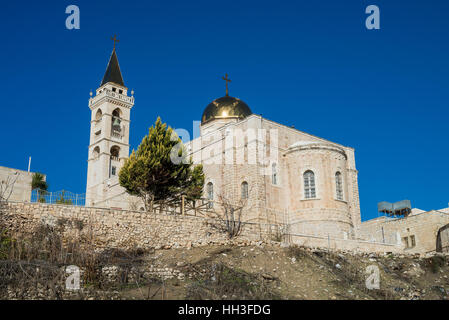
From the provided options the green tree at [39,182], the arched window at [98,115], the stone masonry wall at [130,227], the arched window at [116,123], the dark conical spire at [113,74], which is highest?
the dark conical spire at [113,74]

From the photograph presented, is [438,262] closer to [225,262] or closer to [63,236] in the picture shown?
[225,262]

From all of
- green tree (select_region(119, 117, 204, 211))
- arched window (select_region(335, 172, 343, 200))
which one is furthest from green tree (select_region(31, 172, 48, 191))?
arched window (select_region(335, 172, 343, 200))

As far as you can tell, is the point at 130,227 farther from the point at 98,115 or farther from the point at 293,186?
the point at 98,115

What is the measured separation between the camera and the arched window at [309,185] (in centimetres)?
2623

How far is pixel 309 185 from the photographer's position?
1041 inches

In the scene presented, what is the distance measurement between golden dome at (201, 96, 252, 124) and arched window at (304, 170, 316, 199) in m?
9.15

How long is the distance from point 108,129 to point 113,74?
623 centimetres

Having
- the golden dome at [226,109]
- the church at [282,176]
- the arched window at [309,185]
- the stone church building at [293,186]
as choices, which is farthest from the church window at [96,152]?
the arched window at [309,185]

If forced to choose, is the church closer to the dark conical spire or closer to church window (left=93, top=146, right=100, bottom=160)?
church window (left=93, top=146, right=100, bottom=160)

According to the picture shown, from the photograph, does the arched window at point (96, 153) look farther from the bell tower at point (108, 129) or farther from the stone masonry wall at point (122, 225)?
the stone masonry wall at point (122, 225)

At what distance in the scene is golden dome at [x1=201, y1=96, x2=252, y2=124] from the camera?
34500mm

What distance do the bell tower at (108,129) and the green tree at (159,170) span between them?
20.1 m

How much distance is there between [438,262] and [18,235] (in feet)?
52.8

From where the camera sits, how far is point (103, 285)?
1355cm
